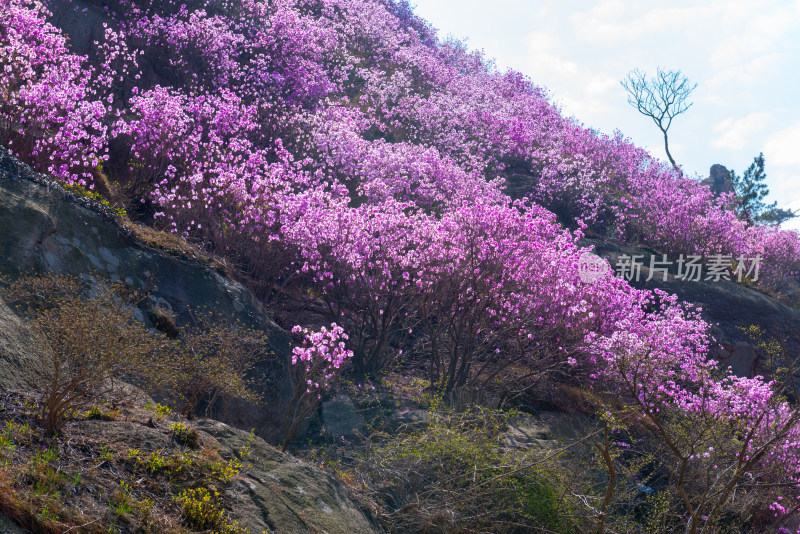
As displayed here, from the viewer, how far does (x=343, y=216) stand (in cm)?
1169

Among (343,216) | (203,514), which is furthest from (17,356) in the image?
(343,216)

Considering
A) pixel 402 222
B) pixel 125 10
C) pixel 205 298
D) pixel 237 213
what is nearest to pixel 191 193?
pixel 237 213

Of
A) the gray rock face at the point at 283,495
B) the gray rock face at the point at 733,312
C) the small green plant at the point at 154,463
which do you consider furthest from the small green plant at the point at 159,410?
the gray rock face at the point at 733,312

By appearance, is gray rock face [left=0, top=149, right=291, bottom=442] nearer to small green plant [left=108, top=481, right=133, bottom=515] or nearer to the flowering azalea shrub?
the flowering azalea shrub

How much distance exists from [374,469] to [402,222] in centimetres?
541

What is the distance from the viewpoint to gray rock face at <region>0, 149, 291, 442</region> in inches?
307

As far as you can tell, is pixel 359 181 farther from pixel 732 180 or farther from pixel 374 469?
pixel 732 180

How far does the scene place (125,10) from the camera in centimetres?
1762

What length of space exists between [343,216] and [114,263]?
4305 millimetres

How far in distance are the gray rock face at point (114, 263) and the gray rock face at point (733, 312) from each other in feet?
43.9

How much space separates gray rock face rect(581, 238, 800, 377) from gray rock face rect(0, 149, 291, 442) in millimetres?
13390

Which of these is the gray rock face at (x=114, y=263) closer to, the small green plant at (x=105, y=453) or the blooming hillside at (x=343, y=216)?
the blooming hillside at (x=343, y=216)

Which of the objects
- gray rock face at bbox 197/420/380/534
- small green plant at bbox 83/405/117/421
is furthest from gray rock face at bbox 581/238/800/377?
small green plant at bbox 83/405/117/421

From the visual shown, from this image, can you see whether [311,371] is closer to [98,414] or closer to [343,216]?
[98,414]
